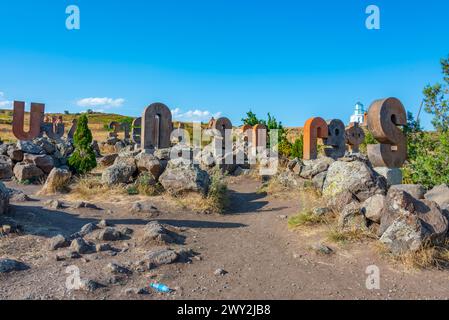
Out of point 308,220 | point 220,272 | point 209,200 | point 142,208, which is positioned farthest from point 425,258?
point 142,208

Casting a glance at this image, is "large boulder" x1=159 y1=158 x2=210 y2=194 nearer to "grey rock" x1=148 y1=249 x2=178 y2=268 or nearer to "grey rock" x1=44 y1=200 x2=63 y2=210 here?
"grey rock" x1=44 y1=200 x2=63 y2=210

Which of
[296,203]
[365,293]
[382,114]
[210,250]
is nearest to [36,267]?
[210,250]

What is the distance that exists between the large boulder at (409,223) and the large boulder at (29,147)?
1315 cm

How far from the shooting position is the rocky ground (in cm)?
399

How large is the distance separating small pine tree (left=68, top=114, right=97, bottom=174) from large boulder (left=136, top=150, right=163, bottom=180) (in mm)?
3387

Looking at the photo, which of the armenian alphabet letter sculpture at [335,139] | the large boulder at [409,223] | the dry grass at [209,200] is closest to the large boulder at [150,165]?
the dry grass at [209,200]

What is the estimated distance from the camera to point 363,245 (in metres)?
5.37

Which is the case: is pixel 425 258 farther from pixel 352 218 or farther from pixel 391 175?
pixel 391 175

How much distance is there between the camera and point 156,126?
11828 millimetres

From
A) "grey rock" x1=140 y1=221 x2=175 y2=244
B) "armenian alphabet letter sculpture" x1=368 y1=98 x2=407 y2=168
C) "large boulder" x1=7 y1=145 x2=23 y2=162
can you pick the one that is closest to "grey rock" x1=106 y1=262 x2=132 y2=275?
"grey rock" x1=140 y1=221 x2=175 y2=244

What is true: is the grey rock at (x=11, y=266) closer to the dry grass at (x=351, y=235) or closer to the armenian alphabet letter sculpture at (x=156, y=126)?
the dry grass at (x=351, y=235)

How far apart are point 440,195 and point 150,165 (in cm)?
718

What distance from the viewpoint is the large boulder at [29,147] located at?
13.7 meters
